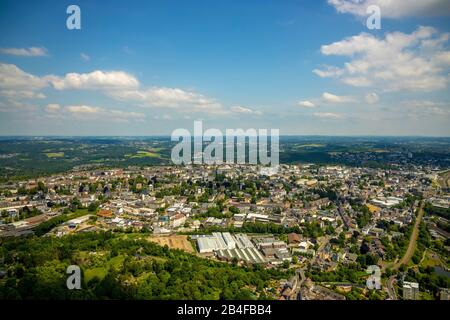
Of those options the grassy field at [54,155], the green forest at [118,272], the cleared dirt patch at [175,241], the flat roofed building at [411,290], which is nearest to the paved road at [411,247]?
the flat roofed building at [411,290]

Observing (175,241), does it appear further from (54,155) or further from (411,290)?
(54,155)

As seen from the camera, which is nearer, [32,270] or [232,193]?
[32,270]

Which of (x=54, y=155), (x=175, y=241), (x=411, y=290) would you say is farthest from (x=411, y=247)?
(x=54, y=155)

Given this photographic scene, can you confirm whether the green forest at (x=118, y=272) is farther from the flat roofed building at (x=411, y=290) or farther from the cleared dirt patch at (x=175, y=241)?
the flat roofed building at (x=411, y=290)

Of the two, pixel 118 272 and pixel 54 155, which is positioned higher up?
pixel 54 155

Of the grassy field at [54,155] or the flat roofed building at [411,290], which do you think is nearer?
the flat roofed building at [411,290]

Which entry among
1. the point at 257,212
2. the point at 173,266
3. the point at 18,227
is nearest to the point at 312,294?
the point at 173,266
